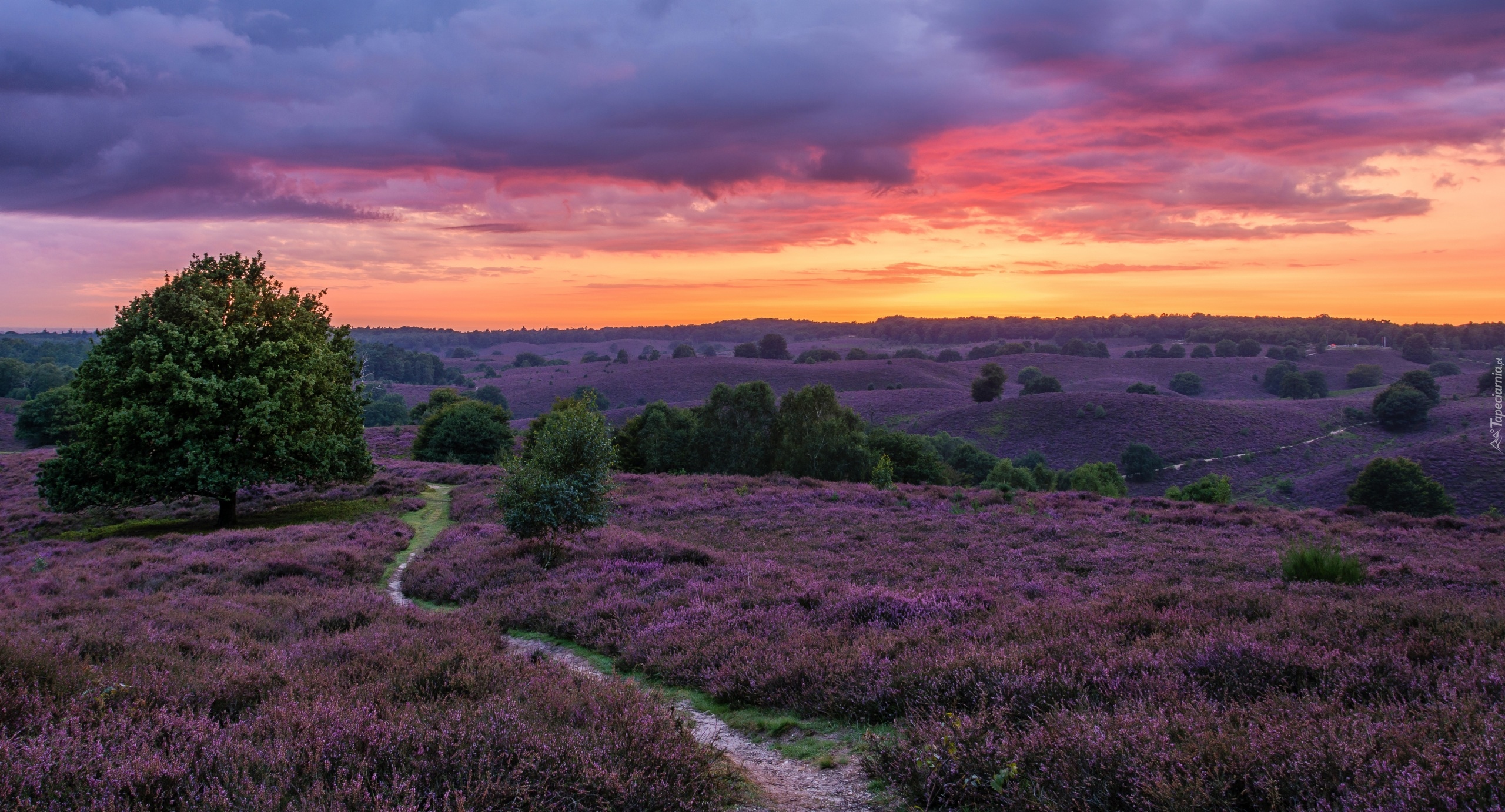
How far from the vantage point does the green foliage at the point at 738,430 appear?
65312mm

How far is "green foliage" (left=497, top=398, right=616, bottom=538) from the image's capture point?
18984mm

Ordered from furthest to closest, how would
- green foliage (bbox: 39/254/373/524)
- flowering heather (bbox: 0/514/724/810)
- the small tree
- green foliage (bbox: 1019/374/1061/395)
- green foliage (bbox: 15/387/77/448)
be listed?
green foliage (bbox: 1019/374/1061/395) → green foliage (bbox: 15/387/77/448) → green foliage (bbox: 39/254/373/524) → the small tree → flowering heather (bbox: 0/514/724/810)

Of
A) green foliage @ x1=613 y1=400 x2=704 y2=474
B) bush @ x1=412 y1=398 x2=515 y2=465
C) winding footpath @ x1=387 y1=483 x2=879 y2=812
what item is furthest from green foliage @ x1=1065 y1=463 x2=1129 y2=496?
winding footpath @ x1=387 y1=483 x2=879 y2=812

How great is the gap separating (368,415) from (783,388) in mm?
74649

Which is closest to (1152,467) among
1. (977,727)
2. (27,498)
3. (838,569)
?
(838,569)

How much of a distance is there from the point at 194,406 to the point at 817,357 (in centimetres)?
17373

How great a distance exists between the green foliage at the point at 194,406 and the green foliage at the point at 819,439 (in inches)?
1390

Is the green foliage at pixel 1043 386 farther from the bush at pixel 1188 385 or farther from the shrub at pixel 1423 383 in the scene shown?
the shrub at pixel 1423 383

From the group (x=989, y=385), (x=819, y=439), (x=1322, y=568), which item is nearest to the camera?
(x=1322, y=568)

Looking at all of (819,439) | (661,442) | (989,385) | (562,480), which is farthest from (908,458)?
(989,385)

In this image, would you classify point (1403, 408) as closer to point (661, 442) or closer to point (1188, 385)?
point (1188, 385)

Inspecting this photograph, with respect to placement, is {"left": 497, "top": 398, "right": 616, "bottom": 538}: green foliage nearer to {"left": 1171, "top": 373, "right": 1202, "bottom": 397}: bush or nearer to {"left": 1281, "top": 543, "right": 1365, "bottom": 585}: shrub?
{"left": 1281, "top": 543, "right": 1365, "bottom": 585}: shrub

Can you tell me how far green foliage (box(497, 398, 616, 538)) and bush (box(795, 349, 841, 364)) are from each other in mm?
160665

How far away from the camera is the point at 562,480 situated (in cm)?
1933
